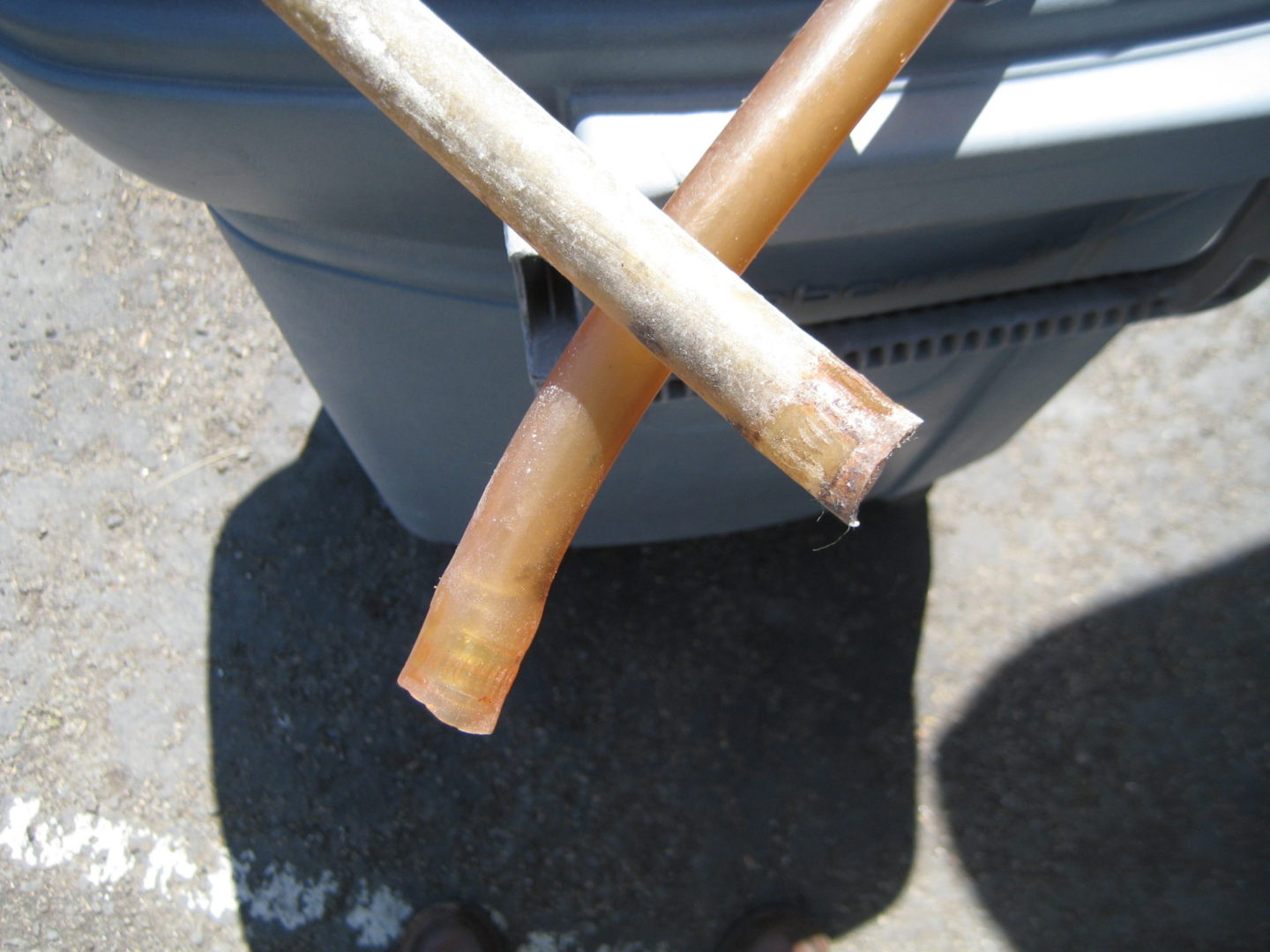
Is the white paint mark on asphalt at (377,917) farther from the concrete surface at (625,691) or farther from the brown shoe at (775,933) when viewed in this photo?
the brown shoe at (775,933)

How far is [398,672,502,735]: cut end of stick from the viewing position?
1.48 ft

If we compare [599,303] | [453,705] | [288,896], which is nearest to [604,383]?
[599,303]

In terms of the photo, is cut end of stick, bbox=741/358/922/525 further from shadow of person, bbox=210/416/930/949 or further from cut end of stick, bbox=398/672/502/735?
shadow of person, bbox=210/416/930/949

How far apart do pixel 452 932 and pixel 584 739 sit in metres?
0.27

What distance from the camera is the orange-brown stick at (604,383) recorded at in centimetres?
44

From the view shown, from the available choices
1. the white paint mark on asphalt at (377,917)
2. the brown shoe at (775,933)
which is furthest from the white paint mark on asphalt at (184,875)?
the brown shoe at (775,933)

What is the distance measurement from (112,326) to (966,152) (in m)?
1.35

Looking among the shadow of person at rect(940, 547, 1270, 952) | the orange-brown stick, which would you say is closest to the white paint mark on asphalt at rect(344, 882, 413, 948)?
the shadow of person at rect(940, 547, 1270, 952)

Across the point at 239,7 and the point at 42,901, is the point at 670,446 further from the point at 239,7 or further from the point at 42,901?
the point at 42,901

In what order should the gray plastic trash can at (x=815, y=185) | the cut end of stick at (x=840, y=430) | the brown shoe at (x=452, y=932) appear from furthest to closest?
1. the brown shoe at (x=452, y=932)
2. the gray plastic trash can at (x=815, y=185)
3. the cut end of stick at (x=840, y=430)

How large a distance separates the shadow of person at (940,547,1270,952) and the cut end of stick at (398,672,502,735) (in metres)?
0.96

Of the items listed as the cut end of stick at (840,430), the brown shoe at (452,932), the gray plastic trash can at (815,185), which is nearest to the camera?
the cut end of stick at (840,430)

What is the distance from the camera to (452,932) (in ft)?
3.71

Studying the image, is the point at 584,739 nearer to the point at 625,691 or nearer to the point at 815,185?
the point at 625,691
